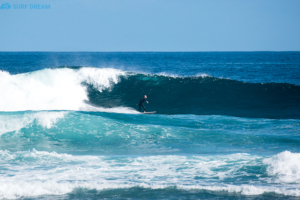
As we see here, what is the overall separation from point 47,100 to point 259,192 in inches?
580

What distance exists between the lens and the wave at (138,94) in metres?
17.4

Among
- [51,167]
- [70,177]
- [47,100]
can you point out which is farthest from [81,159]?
[47,100]

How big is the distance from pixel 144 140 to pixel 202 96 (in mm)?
10169

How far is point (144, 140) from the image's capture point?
1083cm

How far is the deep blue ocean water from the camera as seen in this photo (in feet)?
20.3

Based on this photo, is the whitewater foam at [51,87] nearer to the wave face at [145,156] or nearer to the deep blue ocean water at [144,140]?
the deep blue ocean water at [144,140]

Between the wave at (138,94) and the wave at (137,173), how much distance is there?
8828 mm

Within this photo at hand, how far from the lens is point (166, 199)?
5.58 metres

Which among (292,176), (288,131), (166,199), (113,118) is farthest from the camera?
(113,118)

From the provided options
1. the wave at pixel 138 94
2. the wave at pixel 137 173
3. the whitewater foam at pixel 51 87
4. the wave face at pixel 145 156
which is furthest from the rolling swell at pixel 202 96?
the wave at pixel 137 173

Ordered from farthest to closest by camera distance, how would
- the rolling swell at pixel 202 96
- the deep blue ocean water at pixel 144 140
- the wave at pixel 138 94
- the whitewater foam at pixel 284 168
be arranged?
the rolling swell at pixel 202 96
the wave at pixel 138 94
the whitewater foam at pixel 284 168
the deep blue ocean water at pixel 144 140

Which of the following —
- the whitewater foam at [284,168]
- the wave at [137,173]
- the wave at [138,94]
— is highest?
the wave at [138,94]

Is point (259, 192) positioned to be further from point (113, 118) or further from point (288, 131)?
point (113, 118)

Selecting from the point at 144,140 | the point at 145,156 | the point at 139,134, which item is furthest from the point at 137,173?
the point at 139,134
